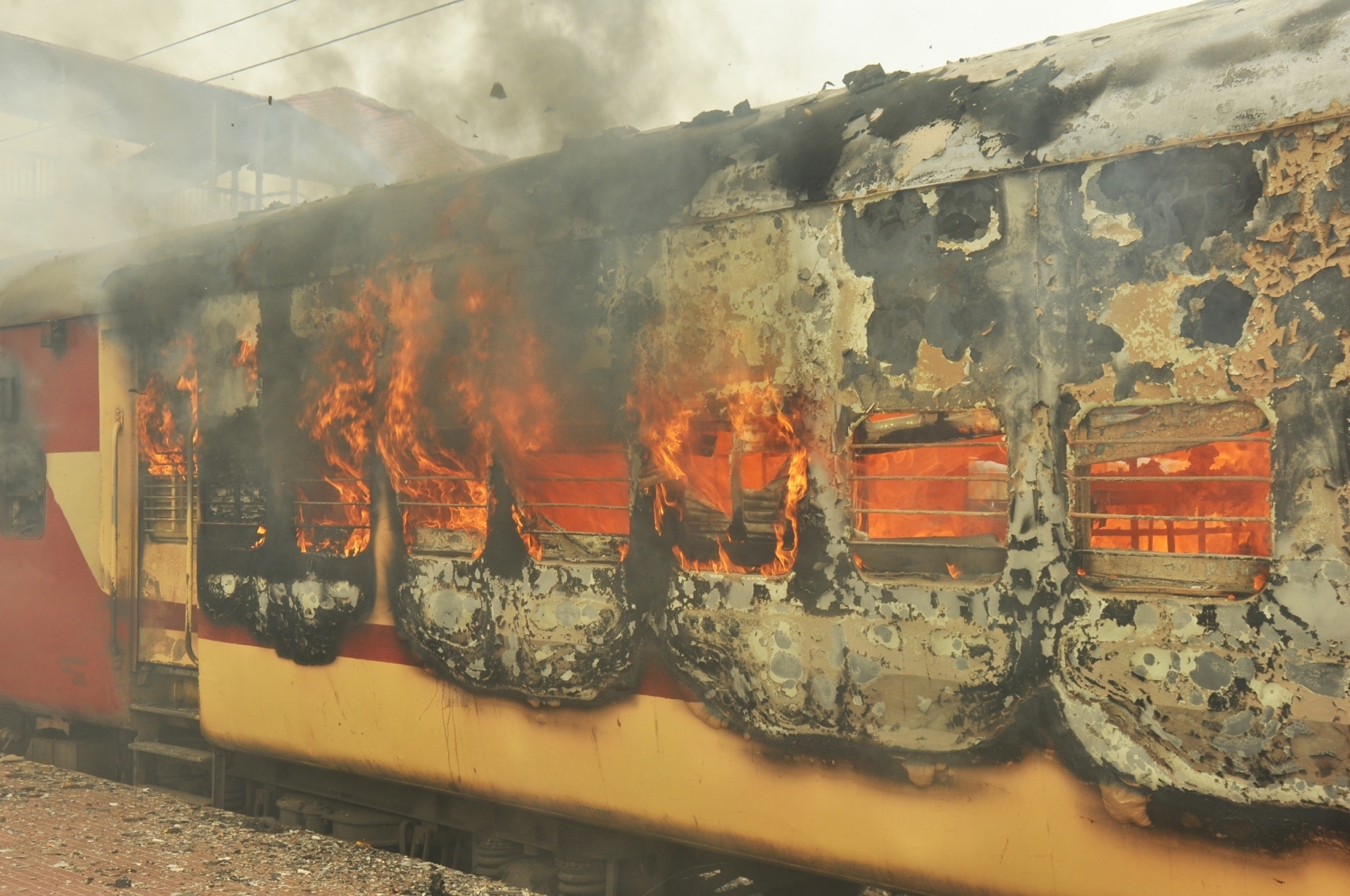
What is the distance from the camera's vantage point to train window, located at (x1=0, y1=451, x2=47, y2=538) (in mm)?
7082

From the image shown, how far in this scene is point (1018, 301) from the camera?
3.14 meters

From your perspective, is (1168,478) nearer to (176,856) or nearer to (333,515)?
(333,515)

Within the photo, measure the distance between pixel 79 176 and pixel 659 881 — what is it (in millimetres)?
16703

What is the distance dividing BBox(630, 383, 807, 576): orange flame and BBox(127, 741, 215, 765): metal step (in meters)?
3.70

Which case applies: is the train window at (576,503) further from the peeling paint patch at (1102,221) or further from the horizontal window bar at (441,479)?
the peeling paint patch at (1102,221)

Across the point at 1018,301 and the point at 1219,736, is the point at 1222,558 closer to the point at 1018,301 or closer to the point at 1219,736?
the point at 1219,736

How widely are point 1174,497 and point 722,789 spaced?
5.90ft

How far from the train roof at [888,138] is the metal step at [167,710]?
2495mm

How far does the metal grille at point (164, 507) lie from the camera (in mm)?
6238

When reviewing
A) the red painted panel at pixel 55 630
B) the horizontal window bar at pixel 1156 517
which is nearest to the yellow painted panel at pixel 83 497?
the red painted panel at pixel 55 630

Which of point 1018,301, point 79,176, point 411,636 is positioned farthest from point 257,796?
point 79,176

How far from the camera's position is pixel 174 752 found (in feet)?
20.5

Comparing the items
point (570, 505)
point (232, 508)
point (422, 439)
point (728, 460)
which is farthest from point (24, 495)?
point (728, 460)

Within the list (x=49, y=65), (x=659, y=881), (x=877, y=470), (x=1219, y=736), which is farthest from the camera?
(x=49, y=65)
